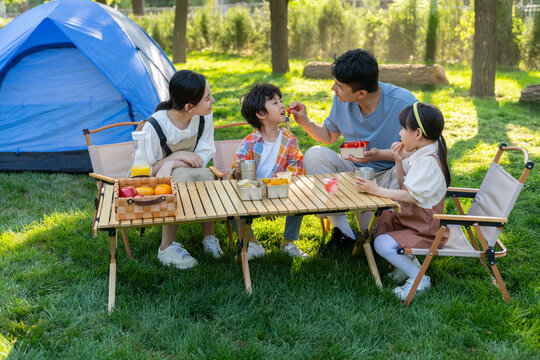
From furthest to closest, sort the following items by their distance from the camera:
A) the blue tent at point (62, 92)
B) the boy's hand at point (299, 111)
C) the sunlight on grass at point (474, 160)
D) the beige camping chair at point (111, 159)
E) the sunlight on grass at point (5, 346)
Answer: the blue tent at point (62, 92) → the sunlight on grass at point (474, 160) → the boy's hand at point (299, 111) → the beige camping chair at point (111, 159) → the sunlight on grass at point (5, 346)

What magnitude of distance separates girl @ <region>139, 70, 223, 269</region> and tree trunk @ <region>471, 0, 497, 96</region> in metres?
5.91

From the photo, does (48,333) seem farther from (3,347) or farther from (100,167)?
(100,167)

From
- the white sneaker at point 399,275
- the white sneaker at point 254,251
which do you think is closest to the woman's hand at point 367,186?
the white sneaker at point 399,275

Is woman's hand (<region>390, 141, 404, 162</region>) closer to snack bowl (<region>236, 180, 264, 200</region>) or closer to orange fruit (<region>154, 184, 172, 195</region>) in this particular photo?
snack bowl (<region>236, 180, 264, 200</region>)

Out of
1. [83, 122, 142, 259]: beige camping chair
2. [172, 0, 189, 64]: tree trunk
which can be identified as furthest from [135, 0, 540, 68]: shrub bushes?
[83, 122, 142, 259]: beige camping chair

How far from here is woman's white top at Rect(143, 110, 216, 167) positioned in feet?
11.5

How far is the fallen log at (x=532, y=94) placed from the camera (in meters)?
7.64

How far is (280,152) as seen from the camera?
3.62 meters

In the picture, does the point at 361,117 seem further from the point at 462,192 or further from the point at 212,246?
the point at 212,246

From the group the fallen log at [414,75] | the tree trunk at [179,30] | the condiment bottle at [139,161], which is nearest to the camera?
the condiment bottle at [139,161]

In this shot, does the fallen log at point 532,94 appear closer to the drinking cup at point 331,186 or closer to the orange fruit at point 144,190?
the drinking cup at point 331,186

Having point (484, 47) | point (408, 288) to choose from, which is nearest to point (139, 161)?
point (408, 288)

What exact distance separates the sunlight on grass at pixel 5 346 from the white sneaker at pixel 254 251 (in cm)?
148

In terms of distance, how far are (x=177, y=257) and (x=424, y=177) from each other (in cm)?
161
